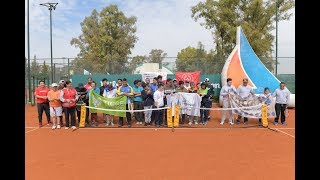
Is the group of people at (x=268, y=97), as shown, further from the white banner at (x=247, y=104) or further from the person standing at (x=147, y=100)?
the person standing at (x=147, y=100)

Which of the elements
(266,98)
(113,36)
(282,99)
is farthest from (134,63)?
(282,99)

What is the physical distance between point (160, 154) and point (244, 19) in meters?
23.0

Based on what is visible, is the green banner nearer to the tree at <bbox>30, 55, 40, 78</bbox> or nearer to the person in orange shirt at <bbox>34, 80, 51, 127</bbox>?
the person in orange shirt at <bbox>34, 80, 51, 127</bbox>

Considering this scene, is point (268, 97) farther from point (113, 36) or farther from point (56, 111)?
→ point (113, 36)

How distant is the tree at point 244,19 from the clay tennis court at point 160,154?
16.7 m

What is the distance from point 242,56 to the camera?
20.7 m

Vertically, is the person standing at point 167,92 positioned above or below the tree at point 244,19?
below

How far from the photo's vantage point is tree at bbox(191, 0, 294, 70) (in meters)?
27.3

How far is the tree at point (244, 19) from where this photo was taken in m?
27.3

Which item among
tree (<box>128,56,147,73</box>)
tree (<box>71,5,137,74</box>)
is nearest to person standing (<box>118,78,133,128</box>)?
tree (<box>128,56,147,73</box>)

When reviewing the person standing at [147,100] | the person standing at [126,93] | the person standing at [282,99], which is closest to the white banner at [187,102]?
the person standing at [147,100]
